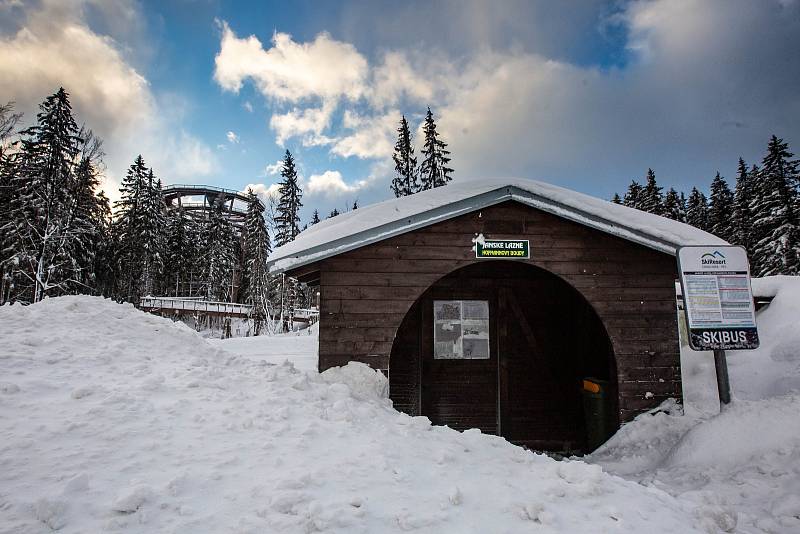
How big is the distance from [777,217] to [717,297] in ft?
93.6

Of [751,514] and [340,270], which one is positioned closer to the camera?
[751,514]

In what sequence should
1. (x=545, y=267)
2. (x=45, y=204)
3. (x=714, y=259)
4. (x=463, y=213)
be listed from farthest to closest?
(x=45, y=204)
(x=545, y=267)
(x=463, y=213)
(x=714, y=259)

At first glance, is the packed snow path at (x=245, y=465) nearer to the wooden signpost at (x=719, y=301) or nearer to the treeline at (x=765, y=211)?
the wooden signpost at (x=719, y=301)

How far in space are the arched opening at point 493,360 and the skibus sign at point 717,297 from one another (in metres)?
3.37

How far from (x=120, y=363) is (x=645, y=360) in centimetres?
784

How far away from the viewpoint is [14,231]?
917 inches

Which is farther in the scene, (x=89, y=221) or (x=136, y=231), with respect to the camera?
(x=136, y=231)

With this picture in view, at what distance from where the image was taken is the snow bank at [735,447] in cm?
407

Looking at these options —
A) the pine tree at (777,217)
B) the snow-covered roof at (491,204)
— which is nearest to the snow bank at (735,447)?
the snow-covered roof at (491,204)

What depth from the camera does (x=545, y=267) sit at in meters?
7.37

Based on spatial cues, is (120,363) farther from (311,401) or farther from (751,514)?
(751,514)


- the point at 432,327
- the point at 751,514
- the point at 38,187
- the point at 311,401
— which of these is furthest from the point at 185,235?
the point at 751,514

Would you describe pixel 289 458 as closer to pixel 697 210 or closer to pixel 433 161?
pixel 433 161

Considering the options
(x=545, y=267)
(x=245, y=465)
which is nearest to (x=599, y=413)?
(x=545, y=267)
